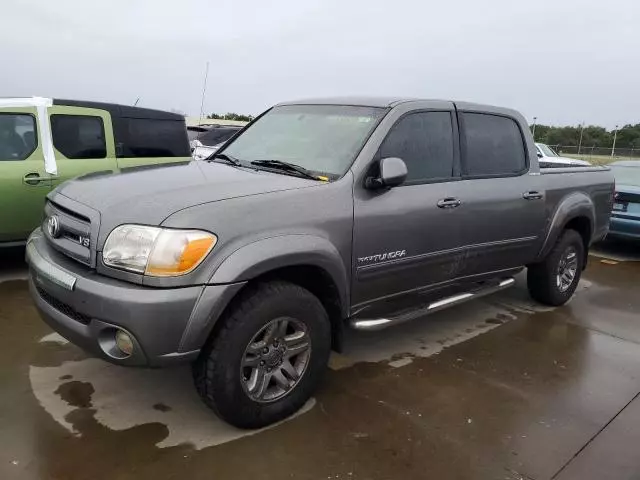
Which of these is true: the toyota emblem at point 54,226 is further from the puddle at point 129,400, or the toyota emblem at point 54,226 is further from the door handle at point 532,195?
the door handle at point 532,195

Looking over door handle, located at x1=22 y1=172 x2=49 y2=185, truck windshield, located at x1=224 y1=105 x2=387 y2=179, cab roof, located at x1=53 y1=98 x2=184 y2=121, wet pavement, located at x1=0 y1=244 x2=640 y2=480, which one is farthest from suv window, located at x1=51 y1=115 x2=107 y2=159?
truck windshield, located at x1=224 y1=105 x2=387 y2=179

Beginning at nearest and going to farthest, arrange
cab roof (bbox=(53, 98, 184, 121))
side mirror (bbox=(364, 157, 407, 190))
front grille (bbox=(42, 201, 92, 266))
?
1. front grille (bbox=(42, 201, 92, 266))
2. side mirror (bbox=(364, 157, 407, 190))
3. cab roof (bbox=(53, 98, 184, 121))

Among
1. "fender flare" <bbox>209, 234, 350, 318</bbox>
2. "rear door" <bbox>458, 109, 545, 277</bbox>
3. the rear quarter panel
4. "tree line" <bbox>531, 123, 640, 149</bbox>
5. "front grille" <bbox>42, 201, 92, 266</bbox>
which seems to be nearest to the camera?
"fender flare" <bbox>209, 234, 350, 318</bbox>

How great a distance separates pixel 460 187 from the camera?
405 centimetres

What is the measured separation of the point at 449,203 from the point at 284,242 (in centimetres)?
148

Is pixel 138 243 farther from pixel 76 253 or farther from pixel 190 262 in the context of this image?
pixel 76 253

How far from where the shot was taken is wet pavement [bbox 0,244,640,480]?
2.79m

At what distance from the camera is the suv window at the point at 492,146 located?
431 centimetres

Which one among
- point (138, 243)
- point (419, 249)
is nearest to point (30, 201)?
point (138, 243)

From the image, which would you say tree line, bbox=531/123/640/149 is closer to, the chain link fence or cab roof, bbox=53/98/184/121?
the chain link fence

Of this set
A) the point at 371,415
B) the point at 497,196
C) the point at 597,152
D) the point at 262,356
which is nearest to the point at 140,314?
the point at 262,356

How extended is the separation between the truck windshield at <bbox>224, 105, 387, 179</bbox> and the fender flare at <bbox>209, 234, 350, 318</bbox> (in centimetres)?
55

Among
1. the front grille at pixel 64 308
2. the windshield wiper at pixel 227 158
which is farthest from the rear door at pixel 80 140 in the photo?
the front grille at pixel 64 308

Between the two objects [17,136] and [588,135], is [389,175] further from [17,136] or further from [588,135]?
[588,135]
